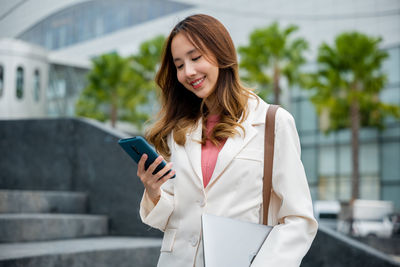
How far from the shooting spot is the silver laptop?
1655mm

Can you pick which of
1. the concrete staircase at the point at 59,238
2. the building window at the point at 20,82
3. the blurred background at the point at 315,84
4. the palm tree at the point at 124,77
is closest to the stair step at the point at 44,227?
the concrete staircase at the point at 59,238

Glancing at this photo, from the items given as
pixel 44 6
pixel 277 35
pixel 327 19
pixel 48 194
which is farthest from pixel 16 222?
pixel 327 19

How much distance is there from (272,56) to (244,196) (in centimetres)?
2360

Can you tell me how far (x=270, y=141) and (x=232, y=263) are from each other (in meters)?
0.50

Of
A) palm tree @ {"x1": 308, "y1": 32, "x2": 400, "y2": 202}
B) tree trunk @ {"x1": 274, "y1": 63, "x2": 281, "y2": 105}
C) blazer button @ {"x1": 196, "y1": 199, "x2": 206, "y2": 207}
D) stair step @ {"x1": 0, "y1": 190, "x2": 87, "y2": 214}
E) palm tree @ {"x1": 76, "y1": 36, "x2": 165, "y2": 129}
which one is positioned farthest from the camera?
palm tree @ {"x1": 76, "y1": 36, "x2": 165, "y2": 129}

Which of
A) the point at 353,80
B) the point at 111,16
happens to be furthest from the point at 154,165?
the point at 111,16

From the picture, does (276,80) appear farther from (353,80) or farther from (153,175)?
(153,175)

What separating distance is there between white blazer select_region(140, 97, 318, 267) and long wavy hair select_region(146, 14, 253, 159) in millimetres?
73

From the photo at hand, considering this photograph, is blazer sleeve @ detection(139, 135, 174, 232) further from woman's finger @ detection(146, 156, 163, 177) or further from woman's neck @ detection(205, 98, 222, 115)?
woman's neck @ detection(205, 98, 222, 115)

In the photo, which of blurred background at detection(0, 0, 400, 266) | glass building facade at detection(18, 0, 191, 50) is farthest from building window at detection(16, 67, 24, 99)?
glass building facade at detection(18, 0, 191, 50)

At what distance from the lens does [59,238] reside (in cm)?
485

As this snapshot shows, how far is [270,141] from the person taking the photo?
6.08 ft

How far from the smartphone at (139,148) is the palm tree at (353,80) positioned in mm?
22187

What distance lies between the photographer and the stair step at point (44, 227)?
4.45 meters
